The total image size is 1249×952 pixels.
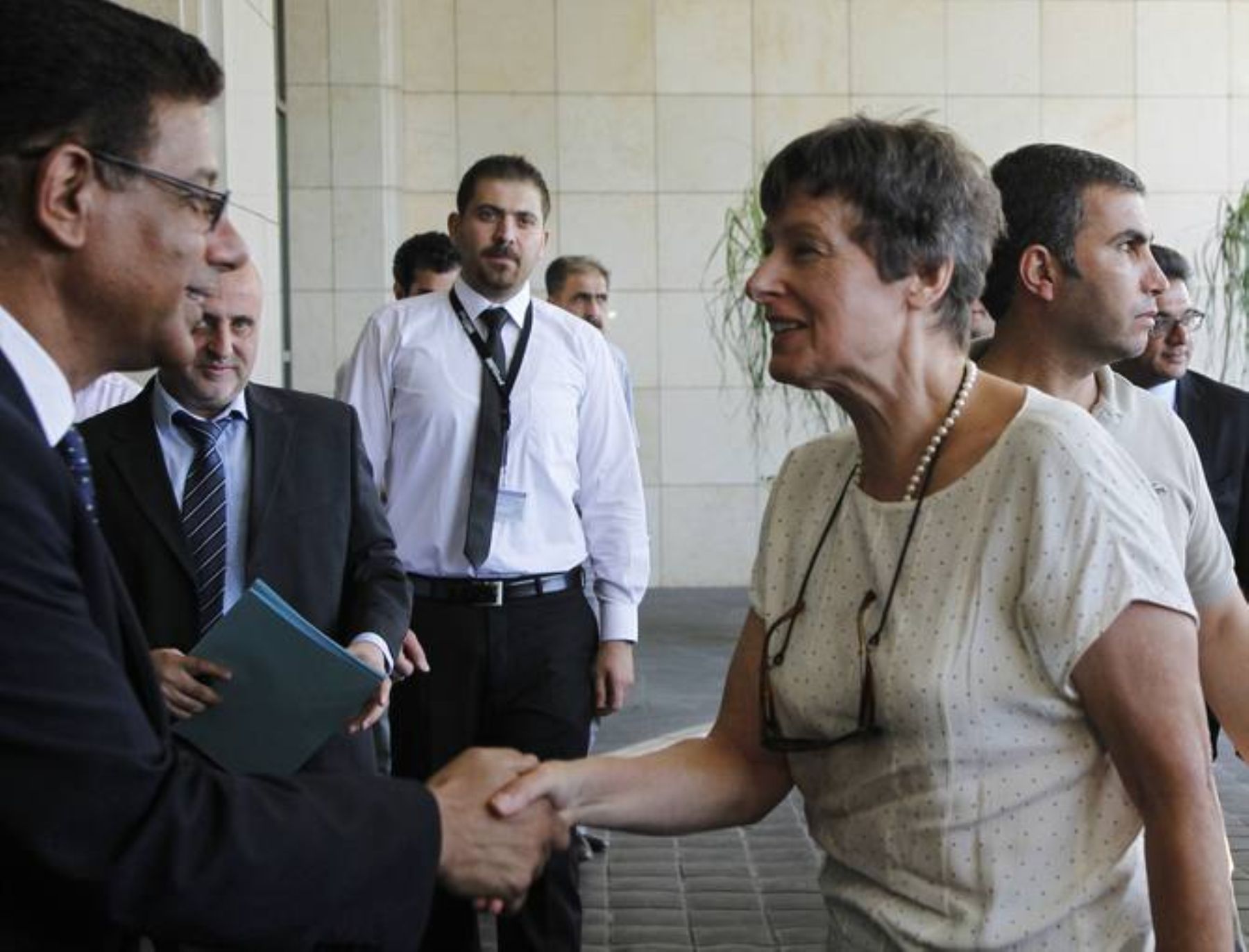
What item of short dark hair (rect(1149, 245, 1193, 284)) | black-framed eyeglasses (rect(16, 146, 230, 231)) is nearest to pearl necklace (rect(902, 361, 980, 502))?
black-framed eyeglasses (rect(16, 146, 230, 231))

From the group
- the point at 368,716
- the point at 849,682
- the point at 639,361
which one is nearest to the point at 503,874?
the point at 849,682

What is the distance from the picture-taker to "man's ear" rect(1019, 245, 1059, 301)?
134 inches

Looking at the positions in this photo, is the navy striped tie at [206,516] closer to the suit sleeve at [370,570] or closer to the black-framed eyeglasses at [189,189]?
the suit sleeve at [370,570]

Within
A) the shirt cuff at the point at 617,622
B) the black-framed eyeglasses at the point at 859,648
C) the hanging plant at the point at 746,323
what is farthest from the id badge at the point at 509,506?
the hanging plant at the point at 746,323

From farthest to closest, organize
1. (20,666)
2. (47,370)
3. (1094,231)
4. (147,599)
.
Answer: (147,599)
(1094,231)
(47,370)
(20,666)

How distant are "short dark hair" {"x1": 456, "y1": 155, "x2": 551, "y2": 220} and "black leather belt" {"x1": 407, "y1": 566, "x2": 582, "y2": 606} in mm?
1348

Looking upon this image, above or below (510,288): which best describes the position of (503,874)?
below

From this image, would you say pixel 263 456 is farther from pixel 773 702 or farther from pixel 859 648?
pixel 859 648

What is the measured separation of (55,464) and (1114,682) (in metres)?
1.34

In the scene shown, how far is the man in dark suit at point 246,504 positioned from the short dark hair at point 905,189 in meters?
1.58

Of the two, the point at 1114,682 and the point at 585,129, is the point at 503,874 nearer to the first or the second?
the point at 1114,682

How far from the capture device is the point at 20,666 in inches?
74.0

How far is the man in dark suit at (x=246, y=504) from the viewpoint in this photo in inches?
149

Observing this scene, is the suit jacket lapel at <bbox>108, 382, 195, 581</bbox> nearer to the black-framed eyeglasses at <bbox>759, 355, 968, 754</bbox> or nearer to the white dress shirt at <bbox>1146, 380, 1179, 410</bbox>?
the black-framed eyeglasses at <bbox>759, 355, 968, 754</bbox>
